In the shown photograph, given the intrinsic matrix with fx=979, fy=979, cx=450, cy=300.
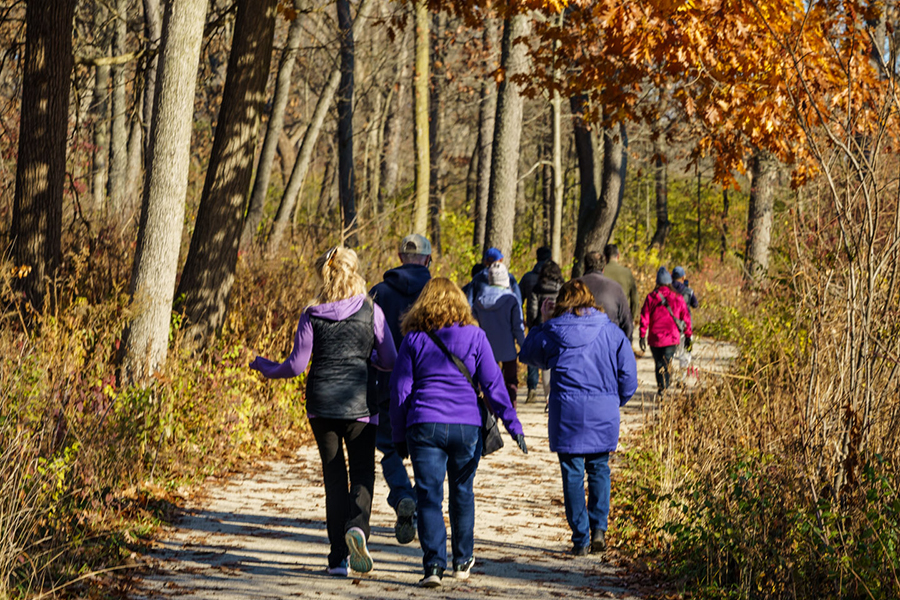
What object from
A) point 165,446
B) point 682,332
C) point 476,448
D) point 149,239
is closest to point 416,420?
point 476,448

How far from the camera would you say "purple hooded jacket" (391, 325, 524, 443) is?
565cm

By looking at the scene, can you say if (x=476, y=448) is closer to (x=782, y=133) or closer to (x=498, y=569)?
(x=498, y=569)

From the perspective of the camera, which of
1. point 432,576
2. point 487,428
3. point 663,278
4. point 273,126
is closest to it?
point 432,576

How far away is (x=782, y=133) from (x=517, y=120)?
603 cm

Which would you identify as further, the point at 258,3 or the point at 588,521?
the point at 258,3

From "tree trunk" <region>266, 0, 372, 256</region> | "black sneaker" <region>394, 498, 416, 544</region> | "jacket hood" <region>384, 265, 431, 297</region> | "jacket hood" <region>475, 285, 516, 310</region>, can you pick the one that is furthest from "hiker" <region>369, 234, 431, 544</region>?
"tree trunk" <region>266, 0, 372, 256</region>

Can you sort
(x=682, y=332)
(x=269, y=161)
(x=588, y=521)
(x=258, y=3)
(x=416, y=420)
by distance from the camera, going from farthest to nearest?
1. (x=269, y=161)
2. (x=682, y=332)
3. (x=258, y=3)
4. (x=588, y=521)
5. (x=416, y=420)

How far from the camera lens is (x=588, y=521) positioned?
6.68 metres

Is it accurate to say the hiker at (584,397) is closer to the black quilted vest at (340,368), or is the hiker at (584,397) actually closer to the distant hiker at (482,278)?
the black quilted vest at (340,368)

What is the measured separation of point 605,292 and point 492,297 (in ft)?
4.20

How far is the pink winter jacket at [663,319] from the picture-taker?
12273 mm

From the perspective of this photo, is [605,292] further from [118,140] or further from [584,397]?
[118,140]

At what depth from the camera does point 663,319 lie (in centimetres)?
1229

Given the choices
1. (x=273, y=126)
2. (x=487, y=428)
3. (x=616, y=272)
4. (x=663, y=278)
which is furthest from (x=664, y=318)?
(x=273, y=126)
